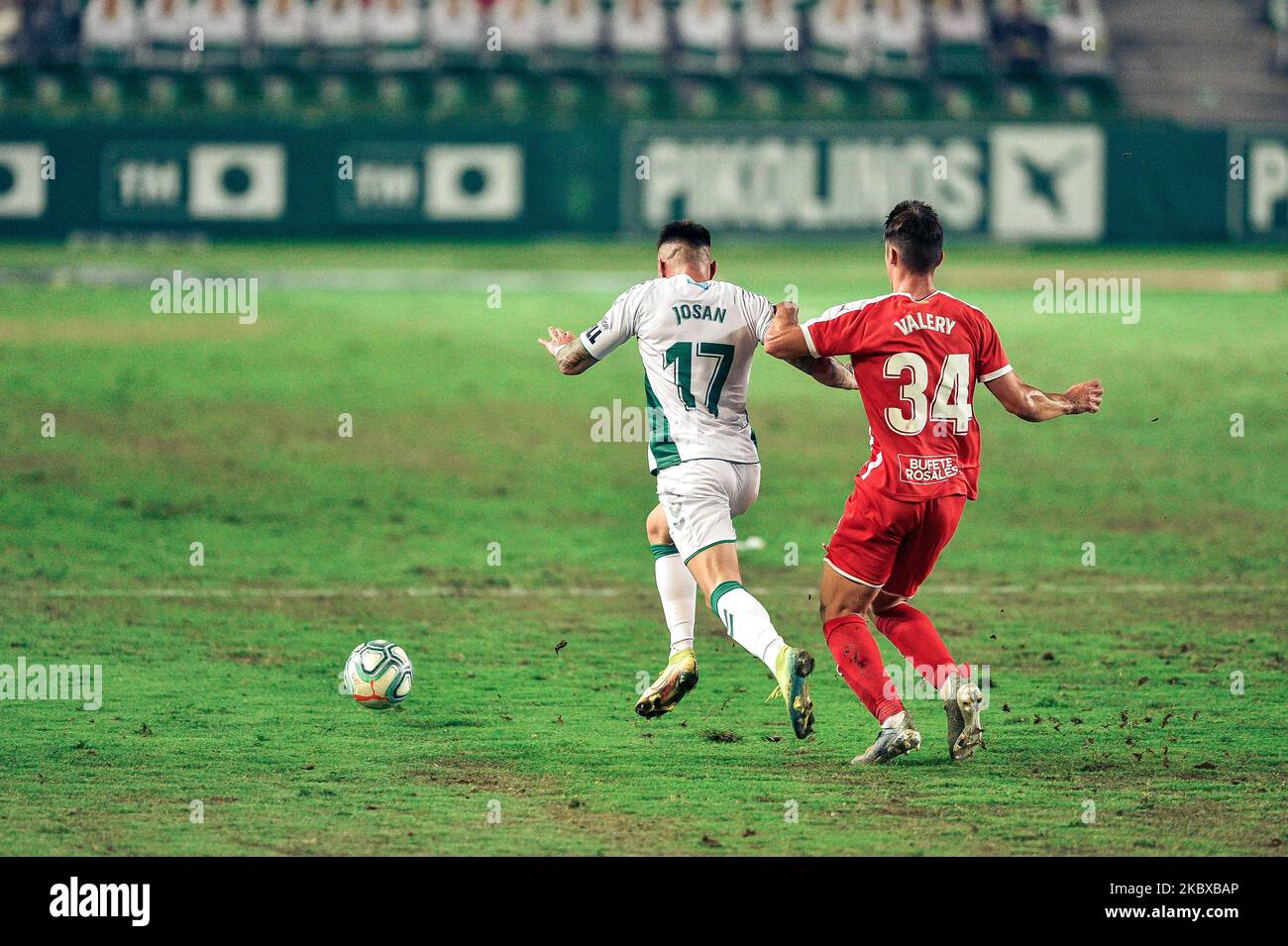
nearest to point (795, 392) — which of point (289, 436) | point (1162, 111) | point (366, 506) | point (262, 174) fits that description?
point (289, 436)

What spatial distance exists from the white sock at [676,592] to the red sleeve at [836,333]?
4.78ft

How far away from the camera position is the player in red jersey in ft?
23.8

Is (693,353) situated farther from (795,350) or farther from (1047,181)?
(1047,181)

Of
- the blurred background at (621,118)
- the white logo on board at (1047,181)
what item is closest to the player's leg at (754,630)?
the blurred background at (621,118)

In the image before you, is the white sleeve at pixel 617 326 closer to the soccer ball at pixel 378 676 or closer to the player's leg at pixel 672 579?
the player's leg at pixel 672 579

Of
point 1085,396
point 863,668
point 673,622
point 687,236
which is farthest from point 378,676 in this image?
point 1085,396

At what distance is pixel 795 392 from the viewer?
19.7 meters

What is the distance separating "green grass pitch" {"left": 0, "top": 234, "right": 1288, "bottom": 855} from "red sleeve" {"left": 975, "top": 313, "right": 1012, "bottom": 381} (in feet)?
5.23

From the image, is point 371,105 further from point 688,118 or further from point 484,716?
point 484,716

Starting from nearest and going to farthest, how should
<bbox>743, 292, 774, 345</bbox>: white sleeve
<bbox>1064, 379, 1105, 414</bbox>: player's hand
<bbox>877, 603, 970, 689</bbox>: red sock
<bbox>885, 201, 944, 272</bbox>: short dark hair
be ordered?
1. <bbox>885, 201, 944, 272</bbox>: short dark hair
2. <bbox>877, 603, 970, 689</bbox>: red sock
3. <bbox>1064, 379, 1105, 414</bbox>: player's hand
4. <bbox>743, 292, 774, 345</bbox>: white sleeve

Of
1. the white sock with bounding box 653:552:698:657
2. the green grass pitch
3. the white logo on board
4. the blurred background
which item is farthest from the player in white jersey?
the white logo on board

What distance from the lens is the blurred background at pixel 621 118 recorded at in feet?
109

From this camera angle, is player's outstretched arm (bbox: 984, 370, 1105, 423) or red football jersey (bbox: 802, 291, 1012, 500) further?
player's outstretched arm (bbox: 984, 370, 1105, 423)

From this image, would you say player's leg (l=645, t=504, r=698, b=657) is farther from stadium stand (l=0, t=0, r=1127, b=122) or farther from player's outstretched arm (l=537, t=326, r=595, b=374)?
stadium stand (l=0, t=0, r=1127, b=122)
